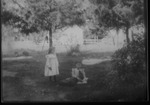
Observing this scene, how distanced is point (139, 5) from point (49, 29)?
3.18 feet

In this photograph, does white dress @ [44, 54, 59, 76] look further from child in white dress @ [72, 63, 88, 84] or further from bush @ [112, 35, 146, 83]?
bush @ [112, 35, 146, 83]

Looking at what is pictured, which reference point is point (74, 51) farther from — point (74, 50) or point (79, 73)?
point (79, 73)

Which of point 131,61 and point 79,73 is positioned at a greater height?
point 131,61

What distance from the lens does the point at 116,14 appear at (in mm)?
2162

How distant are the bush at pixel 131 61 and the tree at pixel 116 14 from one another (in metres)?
0.10

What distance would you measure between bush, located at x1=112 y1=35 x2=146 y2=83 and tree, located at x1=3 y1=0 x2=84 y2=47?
0.56 meters

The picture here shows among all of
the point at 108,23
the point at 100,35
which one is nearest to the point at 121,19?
the point at 108,23

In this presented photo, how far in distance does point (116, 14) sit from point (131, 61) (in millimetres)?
522

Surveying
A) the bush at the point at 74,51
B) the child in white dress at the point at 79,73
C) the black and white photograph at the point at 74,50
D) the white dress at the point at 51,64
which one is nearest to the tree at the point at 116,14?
the black and white photograph at the point at 74,50

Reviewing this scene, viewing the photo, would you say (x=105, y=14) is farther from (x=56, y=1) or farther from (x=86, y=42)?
(x=56, y=1)

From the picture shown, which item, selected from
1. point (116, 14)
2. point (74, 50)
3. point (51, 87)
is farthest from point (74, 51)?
point (116, 14)

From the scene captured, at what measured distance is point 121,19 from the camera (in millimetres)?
2170

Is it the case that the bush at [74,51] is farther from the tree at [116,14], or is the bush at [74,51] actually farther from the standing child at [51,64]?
the tree at [116,14]

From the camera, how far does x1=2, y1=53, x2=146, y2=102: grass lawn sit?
2068mm
